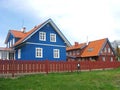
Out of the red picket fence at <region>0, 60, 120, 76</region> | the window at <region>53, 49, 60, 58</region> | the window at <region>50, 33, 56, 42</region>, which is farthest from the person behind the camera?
the window at <region>53, 49, 60, 58</region>

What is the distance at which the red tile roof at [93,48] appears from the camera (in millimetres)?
52319

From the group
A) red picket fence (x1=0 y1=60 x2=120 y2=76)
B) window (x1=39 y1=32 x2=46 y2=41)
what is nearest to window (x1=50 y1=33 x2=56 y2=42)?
window (x1=39 y1=32 x2=46 y2=41)

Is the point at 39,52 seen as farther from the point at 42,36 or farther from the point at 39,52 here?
the point at 42,36

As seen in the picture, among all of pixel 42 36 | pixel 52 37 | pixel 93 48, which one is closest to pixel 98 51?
pixel 93 48

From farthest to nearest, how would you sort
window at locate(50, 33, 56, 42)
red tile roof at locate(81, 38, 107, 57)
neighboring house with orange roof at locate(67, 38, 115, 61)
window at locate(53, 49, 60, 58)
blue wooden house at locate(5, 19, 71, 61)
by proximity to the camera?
red tile roof at locate(81, 38, 107, 57) → neighboring house with orange roof at locate(67, 38, 115, 61) → window at locate(53, 49, 60, 58) → window at locate(50, 33, 56, 42) → blue wooden house at locate(5, 19, 71, 61)

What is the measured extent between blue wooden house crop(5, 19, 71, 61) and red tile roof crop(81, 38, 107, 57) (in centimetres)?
1968

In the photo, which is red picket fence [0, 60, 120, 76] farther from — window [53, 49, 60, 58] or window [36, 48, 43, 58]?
window [36, 48, 43, 58]

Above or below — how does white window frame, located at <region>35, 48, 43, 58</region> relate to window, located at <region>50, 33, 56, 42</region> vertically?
→ below

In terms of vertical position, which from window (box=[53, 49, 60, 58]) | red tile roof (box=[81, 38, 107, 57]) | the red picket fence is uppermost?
red tile roof (box=[81, 38, 107, 57])

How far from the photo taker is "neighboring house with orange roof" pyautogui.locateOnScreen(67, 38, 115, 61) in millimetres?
52031

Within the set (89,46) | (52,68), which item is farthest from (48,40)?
(89,46)

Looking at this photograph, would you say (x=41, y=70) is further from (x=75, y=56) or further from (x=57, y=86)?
(x=75, y=56)

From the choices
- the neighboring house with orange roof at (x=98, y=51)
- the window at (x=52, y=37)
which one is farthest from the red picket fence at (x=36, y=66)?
the neighboring house with orange roof at (x=98, y=51)

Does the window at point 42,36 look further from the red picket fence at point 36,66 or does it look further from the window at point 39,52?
the red picket fence at point 36,66
